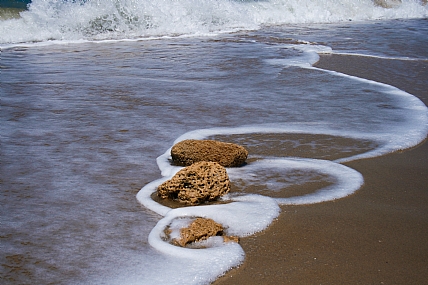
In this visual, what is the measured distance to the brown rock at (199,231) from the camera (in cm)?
219

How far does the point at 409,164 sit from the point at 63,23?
10731 mm

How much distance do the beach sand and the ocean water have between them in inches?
3.6

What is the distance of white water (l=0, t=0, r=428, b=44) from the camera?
11797mm

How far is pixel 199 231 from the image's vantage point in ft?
7.26

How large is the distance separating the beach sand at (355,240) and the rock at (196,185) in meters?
0.38

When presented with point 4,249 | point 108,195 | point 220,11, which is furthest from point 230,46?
point 4,249

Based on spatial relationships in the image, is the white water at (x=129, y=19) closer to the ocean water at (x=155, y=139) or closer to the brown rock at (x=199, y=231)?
the ocean water at (x=155, y=139)

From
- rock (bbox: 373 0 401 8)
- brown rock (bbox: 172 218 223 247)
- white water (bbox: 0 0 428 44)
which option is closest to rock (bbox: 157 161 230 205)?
brown rock (bbox: 172 218 223 247)

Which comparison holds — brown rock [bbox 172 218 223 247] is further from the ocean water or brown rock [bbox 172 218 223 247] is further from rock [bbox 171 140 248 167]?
rock [bbox 171 140 248 167]

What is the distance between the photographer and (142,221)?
2385 mm

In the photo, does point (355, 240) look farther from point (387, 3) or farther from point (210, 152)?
point (387, 3)

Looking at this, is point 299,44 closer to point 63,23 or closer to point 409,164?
point 63,23

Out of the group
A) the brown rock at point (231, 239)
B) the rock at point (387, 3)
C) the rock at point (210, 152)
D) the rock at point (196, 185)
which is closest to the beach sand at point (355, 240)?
the brown rock at point (231, 239)

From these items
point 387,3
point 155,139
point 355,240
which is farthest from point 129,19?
point 387,3
